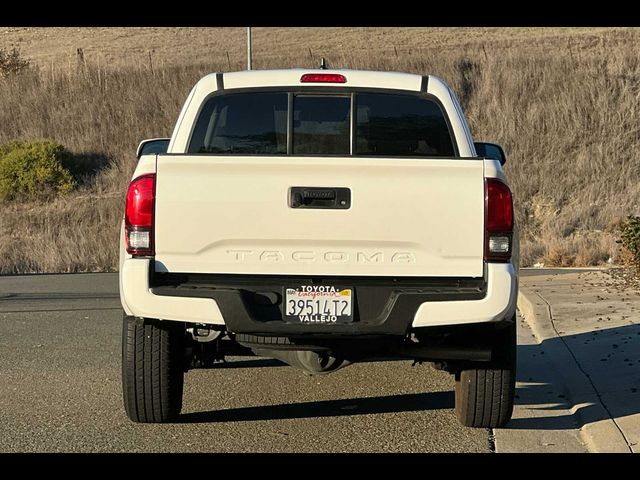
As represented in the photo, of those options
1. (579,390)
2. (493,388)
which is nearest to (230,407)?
(493,388)

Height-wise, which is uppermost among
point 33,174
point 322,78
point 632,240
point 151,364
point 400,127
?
point 322,78

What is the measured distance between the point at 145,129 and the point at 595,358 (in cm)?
2716

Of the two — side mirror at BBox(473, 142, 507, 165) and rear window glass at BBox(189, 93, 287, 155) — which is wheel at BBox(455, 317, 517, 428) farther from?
rear window glass at BBox(189, 93, 287, 155)

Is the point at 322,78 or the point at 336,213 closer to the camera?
the point at 336,213

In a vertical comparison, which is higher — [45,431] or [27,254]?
[45,431]

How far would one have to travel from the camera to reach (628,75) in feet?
114

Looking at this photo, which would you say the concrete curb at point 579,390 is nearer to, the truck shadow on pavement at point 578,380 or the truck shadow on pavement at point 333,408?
the truck shadow on pavement at point 578,380

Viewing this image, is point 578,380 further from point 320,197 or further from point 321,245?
point 320,197

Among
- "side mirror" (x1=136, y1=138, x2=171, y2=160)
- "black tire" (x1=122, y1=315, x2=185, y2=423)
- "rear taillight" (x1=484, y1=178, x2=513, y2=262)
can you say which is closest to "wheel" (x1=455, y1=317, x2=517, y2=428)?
"rear taillight" (x1=484, y1=178, x2=513, y2=262)

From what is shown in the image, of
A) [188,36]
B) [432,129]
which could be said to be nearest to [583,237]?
[432,129]

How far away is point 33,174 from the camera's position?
2989 cm

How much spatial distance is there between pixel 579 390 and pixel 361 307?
2.52 meters
